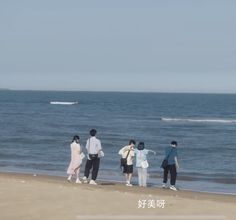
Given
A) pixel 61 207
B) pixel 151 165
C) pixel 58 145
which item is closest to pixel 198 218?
pixel 61 207

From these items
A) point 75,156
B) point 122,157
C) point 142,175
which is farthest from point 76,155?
point 142,175

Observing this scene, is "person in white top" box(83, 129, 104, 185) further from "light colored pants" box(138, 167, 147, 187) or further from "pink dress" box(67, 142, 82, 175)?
"light colored pants" box(138, 167, 147, 187)

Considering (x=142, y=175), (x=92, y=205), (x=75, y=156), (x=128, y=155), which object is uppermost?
(x=128, y=155)

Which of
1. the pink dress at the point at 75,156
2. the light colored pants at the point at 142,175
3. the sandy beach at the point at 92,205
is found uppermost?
the pink dress at the point at 75,156

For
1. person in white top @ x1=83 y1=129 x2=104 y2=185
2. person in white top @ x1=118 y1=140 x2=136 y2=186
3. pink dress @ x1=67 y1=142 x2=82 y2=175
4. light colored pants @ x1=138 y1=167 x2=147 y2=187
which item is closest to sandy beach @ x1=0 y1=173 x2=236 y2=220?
person in white top @ x1=83 y1=129 x2=104 y2=185

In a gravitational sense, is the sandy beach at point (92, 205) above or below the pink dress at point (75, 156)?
below

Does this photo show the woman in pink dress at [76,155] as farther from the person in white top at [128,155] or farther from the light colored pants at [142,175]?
the light colored pants at [142,175]

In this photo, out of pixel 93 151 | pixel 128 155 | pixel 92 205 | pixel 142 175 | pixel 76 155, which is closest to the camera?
pixel 92 205

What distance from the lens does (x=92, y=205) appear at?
1296 centimetres

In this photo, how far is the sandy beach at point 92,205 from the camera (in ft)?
39.3

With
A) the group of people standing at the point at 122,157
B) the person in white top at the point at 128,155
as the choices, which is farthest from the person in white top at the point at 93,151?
the person in white top at the point at 128,155

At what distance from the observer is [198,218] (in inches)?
468

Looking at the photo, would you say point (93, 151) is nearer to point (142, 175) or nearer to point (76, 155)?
point (76, 155)

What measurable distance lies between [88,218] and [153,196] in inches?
140
